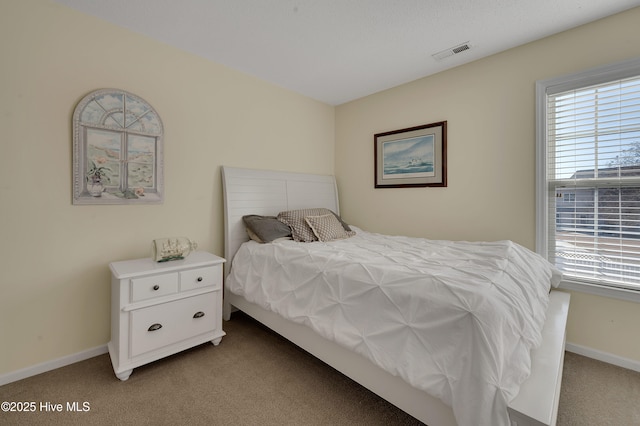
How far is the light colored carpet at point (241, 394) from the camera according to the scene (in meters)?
1.48

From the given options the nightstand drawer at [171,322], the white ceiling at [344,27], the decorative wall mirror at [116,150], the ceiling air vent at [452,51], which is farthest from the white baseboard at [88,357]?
the ceiling air vent at [452,51]

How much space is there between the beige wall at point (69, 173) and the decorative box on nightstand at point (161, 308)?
260mm

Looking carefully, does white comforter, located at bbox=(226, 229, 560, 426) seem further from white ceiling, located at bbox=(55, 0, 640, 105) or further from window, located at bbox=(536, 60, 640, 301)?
white ceiling, located at bbox=(55, 0, 640, 105)

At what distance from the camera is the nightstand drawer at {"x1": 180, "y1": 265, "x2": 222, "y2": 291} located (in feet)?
6.70

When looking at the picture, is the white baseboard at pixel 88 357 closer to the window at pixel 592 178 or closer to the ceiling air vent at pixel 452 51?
the window at pixel 592 178

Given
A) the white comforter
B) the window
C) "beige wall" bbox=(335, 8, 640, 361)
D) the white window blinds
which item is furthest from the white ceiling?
the white comforter

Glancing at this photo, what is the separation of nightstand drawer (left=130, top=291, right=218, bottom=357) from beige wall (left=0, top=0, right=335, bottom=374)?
537mm

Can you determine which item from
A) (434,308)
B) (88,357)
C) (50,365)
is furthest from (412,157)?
(50,365)

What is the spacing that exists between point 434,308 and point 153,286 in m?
1.78

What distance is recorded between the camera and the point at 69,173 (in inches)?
77.1

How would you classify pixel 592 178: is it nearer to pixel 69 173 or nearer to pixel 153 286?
pixel 153 286

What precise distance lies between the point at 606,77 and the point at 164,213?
3642mm

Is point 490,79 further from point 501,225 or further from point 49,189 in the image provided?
point 49,189

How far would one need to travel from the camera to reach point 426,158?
3.00 meters
